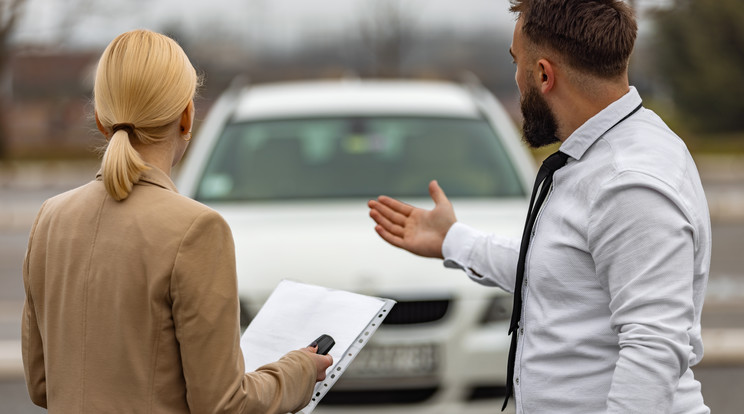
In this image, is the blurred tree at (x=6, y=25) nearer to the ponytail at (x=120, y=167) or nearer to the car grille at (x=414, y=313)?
the car grille at (x=414, y=313)

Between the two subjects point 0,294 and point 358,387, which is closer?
point 358,387

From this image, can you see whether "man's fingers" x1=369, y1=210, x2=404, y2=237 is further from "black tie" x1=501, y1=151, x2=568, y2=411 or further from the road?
the road

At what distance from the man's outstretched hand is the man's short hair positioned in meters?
0.72

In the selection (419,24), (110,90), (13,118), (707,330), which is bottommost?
(13,118)

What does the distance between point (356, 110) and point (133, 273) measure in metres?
3.50

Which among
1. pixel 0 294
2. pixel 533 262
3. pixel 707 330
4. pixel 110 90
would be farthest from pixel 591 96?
pixel 0 294

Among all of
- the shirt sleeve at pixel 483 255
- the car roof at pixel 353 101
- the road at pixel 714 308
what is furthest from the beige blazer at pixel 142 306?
the car roof at pixel 353 101

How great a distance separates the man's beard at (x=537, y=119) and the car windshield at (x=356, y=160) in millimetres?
2669

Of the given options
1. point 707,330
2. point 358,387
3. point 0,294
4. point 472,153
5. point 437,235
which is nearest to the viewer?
point 437,235

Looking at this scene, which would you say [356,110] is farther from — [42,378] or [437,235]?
[42,378]

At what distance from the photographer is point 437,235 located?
8.39ft

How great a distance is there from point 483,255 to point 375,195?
2328 millimetres

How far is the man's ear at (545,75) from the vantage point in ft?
6.35

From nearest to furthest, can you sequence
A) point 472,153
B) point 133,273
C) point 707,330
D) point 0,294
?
point 133,273 → point 472,153 → point 707,330 → point 0,294
